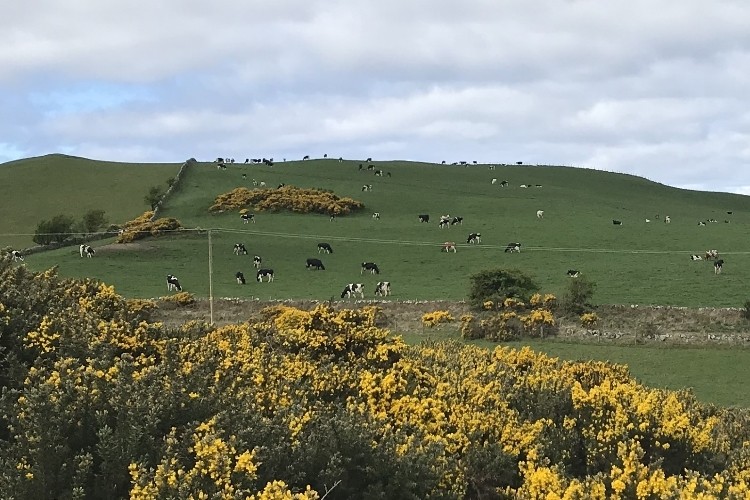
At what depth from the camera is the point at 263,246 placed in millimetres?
61281

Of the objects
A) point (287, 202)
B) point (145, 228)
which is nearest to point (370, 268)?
point (145, 228)

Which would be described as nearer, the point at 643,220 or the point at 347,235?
the point at 347,235

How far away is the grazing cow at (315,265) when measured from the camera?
55.0 m

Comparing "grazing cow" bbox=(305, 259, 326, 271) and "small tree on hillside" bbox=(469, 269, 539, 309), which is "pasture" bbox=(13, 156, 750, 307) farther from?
"small tree on hillside" bbox=(469, 269, 539, 309)

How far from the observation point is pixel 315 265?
5544cm

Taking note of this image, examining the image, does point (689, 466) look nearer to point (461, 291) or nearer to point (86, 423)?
point (86, 423)

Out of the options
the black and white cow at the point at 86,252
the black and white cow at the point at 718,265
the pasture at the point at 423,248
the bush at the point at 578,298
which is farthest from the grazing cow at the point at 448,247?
the black and white cow at the point at 86,252

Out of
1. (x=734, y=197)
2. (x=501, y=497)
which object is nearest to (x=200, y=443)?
(x=501, y=497)

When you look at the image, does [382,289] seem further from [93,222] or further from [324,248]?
[93,222]

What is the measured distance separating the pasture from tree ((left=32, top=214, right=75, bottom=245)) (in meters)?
5.55

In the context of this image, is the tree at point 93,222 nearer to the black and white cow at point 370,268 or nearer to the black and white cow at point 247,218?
the black and white cow at point 247,218

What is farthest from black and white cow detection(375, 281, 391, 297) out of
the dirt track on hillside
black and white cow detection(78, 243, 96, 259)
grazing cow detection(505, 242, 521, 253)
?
black and white cow detection(78, 243, 96, 259)

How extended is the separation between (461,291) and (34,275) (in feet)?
108

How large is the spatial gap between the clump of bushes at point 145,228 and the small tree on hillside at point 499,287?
104ft
